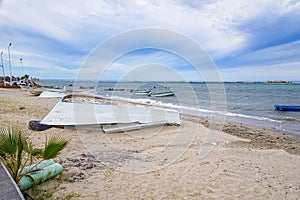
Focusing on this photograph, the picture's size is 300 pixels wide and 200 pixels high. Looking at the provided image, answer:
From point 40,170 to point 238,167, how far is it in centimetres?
411

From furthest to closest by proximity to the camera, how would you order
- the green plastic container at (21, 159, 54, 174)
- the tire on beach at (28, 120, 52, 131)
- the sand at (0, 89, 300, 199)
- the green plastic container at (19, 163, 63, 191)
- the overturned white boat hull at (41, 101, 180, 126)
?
the overturned white boat hull at (41, 101, 180, 126)
the tire on beach at (28, 120, 52, 131)
the sand at (0, 89, 300, 199)
the green plastic container at (21, 159, 54, 174)
the green plastic container at (19, 163, 63, 191)

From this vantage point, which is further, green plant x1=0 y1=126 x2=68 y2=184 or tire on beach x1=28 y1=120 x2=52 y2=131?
tire on beach x1=28 y1=120 x2=52 y2=131

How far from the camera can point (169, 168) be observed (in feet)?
14.3

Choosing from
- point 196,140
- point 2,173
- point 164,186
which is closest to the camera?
point 2,173

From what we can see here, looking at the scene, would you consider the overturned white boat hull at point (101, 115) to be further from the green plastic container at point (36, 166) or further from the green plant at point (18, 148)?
the green plant at point (18, 148)

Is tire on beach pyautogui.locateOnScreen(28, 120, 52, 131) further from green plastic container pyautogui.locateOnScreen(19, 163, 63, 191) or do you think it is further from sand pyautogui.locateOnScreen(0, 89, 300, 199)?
green plastic container pyautogui.locateOnScreen(19, 163, 63, 191)

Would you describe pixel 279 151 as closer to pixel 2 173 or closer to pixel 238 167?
pixel 238 167

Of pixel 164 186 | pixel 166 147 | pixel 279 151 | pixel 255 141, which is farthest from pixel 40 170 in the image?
pixel 255 141

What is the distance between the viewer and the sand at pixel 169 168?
3.27 meters

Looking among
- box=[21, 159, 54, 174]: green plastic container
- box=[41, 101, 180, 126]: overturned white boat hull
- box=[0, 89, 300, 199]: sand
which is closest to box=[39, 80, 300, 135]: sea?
box=[41, 101, 180, 126]: overturned white boat hull

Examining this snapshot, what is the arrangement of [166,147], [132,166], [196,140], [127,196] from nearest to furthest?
[127,196]
[132,166]
[166,147]
[196,140]

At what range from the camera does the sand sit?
3.27 metres

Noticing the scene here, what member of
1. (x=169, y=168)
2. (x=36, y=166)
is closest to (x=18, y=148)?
(x=36, y=166)

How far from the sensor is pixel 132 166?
440 centimetres
